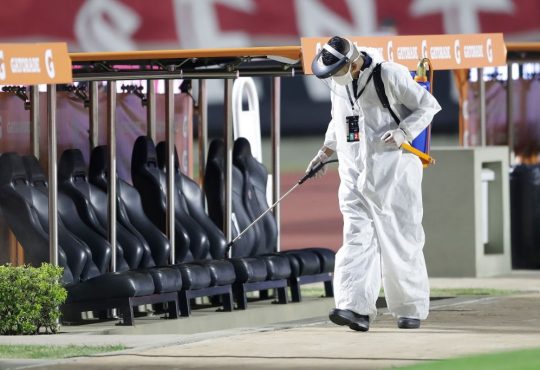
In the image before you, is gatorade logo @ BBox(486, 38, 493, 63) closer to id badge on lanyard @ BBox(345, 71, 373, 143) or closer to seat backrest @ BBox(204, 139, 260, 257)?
seat backrest @ BBox(204, 139, 260, 257)

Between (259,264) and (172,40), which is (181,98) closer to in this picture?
(259,264)

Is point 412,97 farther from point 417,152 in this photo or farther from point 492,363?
point 492,363

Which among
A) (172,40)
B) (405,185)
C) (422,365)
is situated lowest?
(422,365)

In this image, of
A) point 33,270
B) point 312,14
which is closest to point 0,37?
point 312,14

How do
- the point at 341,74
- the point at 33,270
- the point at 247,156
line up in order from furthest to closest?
1. the point at 247,156
2. the point at 33,270
3. the point at 341,74

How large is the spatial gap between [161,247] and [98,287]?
1.48 meters

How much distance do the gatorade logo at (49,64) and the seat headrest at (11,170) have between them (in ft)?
4.84

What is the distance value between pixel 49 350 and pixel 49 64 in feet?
8.45

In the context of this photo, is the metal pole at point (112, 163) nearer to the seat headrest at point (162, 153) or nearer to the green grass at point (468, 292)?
the seat headrest at point (162, 153)

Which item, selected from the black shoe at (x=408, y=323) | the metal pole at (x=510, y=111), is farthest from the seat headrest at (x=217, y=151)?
the metal pole at (x=510, y=111)

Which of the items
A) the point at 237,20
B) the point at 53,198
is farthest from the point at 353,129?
the point at 237,20

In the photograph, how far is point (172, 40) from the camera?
1167 inches

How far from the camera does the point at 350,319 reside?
13492 mm

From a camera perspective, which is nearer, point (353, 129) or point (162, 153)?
point (353, 129)
